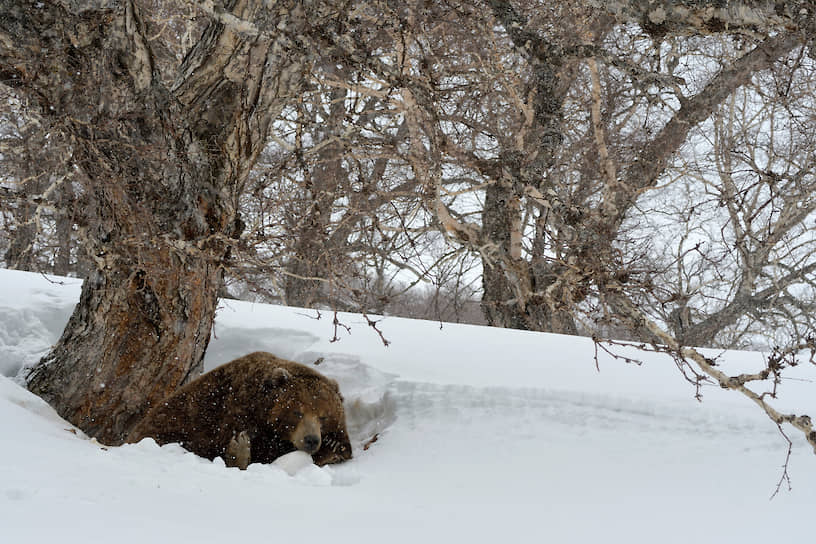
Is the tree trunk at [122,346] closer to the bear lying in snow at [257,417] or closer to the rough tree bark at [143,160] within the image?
the rough tree bark at [143,160]

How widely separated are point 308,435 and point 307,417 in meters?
0.11

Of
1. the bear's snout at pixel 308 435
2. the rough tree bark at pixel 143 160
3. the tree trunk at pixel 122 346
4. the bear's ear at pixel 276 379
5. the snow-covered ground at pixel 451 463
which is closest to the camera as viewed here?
the snow-covered ground at pixel 451 463

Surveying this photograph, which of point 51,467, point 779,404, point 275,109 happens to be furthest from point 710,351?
point 51,467

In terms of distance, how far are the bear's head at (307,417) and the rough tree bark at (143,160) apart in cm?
90

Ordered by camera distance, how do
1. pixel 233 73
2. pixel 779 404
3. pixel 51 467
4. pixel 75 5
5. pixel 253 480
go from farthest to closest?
pixel 233 73 < pixel 779 404 < pixel 75 5 < pixel 253 480 < pixel 51 467

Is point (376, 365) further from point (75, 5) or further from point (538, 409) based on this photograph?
point (75, 5)

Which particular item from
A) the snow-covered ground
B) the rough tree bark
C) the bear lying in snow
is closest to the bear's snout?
the bear lying in snow

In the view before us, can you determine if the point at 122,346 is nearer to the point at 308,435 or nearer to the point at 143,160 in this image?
the point at 143,160

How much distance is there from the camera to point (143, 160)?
370cm

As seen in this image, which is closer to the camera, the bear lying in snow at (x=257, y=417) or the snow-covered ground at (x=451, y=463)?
the snow-covered ground at (x=451, y=463)

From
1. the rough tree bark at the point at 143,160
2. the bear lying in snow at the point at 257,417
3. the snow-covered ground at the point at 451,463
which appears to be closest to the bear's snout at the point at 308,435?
the bear lying in snow at the point at 257,417

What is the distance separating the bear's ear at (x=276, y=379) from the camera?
12.3 ft

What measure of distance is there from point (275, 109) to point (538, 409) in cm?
273

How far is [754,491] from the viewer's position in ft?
10.2
